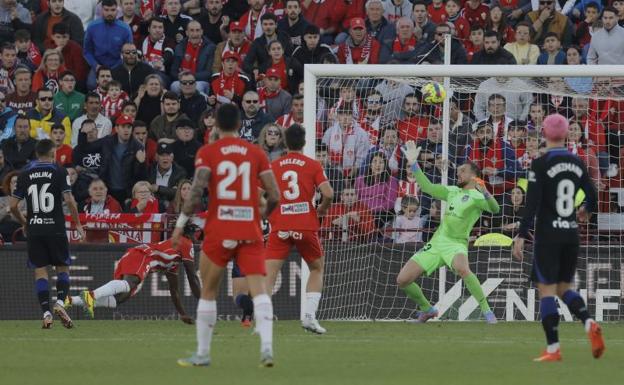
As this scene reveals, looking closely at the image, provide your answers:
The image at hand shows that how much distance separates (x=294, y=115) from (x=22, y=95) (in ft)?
15.5

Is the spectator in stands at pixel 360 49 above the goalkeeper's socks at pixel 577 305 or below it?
above

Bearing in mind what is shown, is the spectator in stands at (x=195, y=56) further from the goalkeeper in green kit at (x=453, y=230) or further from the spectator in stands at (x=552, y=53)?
the goalkeeper in green kit at (x=453, y=230)

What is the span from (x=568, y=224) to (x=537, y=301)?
7.08 metres

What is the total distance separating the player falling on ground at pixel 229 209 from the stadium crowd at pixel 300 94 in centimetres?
816

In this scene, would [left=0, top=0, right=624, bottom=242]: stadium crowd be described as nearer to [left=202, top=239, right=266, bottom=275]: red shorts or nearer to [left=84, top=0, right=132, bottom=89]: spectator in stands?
[left=84, top=0, right=132, bottom=89]: spectator in stands

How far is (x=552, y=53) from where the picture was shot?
2272 cm

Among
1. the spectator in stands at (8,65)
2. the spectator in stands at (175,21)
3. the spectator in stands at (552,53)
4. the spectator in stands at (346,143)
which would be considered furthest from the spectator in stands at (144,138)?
the spectator in stands at (552,53)

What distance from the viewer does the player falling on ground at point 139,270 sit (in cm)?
1745

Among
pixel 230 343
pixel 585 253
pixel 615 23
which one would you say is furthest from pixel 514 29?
pixel 230 343

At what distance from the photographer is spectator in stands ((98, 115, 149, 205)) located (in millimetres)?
21906

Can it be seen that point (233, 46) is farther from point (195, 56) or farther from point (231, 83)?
point (231, 83)

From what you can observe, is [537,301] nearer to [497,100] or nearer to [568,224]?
[497,100]

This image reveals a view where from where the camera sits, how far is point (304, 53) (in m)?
23.7

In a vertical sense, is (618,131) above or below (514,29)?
below
